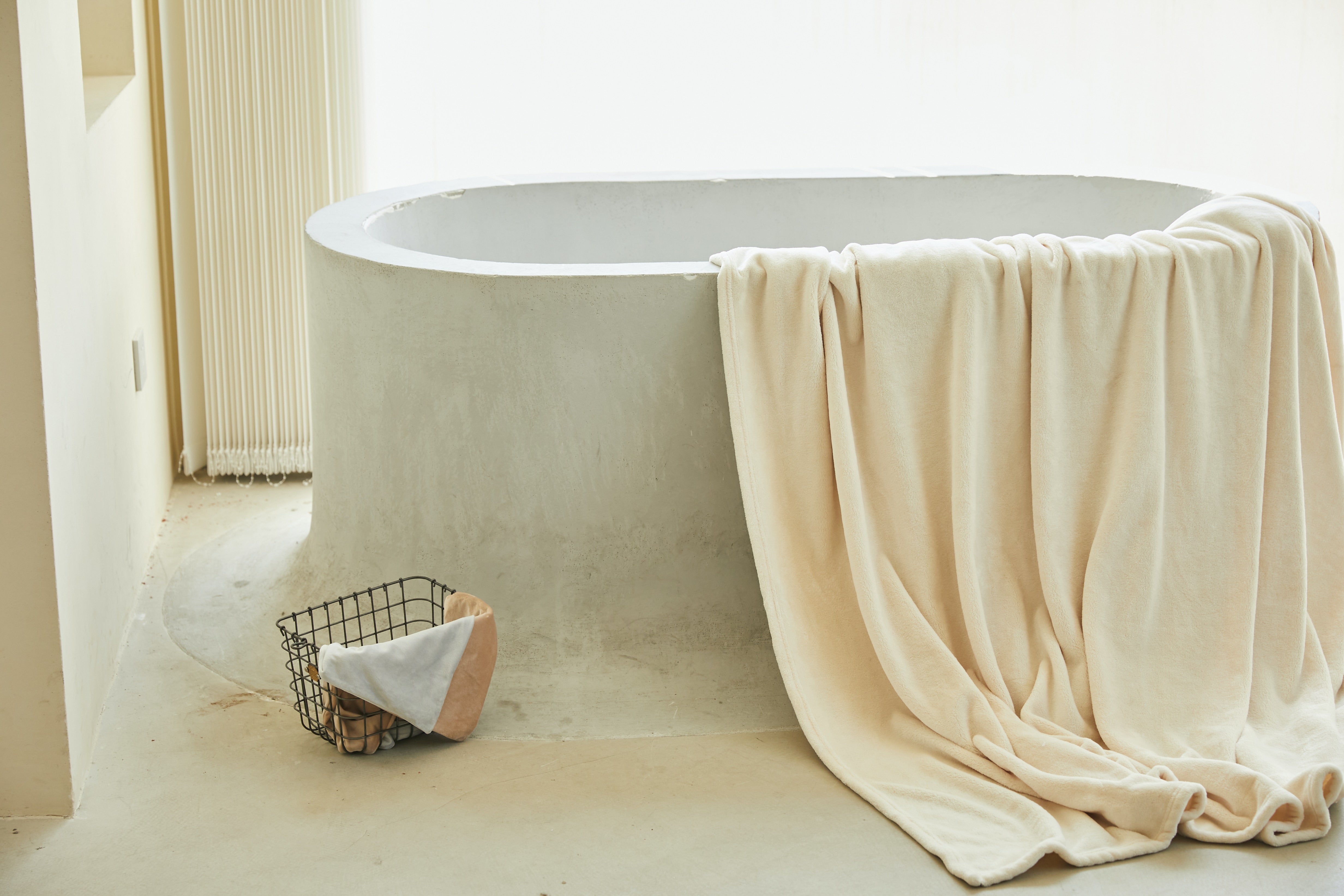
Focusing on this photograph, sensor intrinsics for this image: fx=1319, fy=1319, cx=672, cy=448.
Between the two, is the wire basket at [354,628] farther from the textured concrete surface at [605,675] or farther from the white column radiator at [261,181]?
the white column radiator at [261,181]

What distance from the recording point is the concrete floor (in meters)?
1.75

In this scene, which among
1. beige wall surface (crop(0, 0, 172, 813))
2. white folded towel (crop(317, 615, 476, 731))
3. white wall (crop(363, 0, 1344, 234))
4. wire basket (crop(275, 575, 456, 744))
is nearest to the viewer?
beige wall surface (crop(0, 0, 172, 813))

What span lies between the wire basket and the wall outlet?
72 cm

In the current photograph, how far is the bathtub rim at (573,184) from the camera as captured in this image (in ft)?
7.07

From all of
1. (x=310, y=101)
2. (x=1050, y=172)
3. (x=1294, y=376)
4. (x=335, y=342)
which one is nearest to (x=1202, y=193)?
(x=1050, y=172)

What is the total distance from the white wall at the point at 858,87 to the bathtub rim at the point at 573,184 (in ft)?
0.77

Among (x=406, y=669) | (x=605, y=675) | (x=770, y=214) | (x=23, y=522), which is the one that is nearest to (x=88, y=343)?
(x=23, y=522)

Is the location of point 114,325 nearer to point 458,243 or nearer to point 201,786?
point 458,243

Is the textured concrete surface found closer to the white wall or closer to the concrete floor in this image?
the concrete floor

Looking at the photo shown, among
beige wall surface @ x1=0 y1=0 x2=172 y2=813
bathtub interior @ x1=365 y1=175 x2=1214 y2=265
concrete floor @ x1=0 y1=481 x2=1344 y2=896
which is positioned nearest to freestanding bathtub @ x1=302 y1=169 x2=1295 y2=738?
concrete floor @ x1=0 y1=481 x2=1344 y2=896

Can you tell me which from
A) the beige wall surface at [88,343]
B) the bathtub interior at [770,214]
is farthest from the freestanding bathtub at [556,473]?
the bathtub interior at [770,214]

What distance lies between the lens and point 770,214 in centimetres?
307

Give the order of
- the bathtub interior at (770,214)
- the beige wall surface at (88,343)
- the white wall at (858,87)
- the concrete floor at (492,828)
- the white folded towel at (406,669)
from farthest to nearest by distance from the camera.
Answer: the white wall at (858,87)
the bathtub interior at (770,214)
the white folded towel at (406,669)
the beige wall surface at (88,343)
the concrete floor at (492,828)

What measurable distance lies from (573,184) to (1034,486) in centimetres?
136
